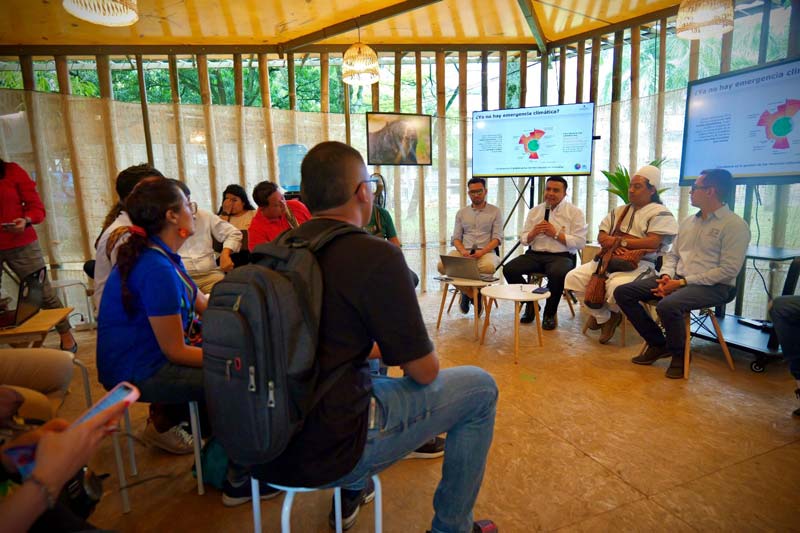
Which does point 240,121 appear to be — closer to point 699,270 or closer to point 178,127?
point 178,127

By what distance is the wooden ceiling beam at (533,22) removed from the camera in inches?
159

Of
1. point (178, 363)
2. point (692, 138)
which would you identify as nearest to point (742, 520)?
point (178, 363)

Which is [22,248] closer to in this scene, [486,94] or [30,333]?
[30,333]

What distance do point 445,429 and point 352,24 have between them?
4.29 metres

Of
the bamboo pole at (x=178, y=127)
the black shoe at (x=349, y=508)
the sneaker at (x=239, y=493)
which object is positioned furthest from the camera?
the bamboo pole at (x=178, y=127)

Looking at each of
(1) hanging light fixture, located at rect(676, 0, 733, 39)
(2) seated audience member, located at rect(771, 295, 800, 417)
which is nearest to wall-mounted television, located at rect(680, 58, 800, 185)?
(1) hanging light fixture, located at rect(676, 0, 733, 39)

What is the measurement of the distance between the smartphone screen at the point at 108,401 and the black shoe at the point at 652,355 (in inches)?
132

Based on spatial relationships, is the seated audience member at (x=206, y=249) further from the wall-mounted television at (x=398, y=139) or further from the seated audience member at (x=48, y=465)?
the seated audience member at (x=48, y=465)

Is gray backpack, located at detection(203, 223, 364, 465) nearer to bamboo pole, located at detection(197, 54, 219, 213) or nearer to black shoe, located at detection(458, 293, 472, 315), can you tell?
black shoe, located at detection(458, 293, 472, 315)

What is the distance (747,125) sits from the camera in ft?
11.8

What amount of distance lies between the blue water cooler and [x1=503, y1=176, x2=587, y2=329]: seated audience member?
248 cm

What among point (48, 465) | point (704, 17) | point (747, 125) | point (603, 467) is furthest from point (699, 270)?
point (48, 465)

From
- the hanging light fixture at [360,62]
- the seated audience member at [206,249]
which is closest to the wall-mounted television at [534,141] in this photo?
the hanging light fixture at [360,62]

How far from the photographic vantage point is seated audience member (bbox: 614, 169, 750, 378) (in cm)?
306
